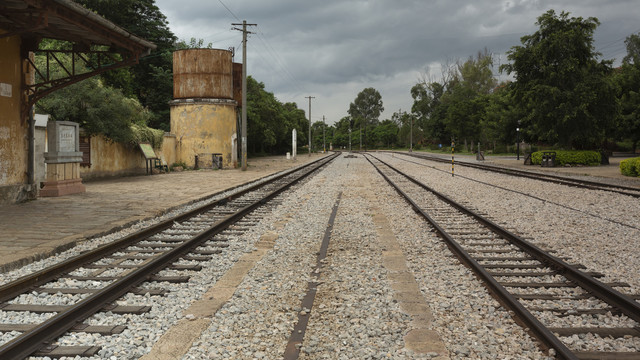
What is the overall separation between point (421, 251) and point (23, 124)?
34.4ft

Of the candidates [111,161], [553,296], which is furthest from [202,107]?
[553,296]

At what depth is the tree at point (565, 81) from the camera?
2712 cm

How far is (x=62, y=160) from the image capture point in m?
12.5

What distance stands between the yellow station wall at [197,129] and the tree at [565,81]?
787 inches

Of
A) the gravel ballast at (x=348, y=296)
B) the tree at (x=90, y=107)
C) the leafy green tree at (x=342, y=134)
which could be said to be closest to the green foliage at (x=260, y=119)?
the tree at (x=90, y=107)

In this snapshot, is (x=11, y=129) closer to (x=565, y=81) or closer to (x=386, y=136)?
(x=565, y=81)

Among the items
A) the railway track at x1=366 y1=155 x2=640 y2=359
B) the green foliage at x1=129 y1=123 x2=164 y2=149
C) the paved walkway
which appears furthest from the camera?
the green foliage at x1=129 y1=123 x2=164 y2=149

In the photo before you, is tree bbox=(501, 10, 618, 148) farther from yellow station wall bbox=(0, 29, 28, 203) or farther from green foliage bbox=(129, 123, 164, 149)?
yellow station wall bbox=(0, 29, 28, 203)

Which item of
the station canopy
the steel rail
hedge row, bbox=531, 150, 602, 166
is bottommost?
the steel rail

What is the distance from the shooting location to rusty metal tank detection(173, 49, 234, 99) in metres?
26.8

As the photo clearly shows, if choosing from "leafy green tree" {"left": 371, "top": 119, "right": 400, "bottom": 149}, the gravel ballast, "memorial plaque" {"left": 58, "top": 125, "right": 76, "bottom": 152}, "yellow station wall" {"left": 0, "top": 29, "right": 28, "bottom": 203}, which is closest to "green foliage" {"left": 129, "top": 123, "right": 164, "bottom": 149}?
"memorial plaque" {"left": 58, "top": 125, "right": 76, "bottom": 152}

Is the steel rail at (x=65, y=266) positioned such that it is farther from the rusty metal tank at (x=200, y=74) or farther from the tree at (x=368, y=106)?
the tree at (x=368, y=106)

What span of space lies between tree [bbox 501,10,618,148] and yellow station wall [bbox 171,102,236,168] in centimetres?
1998

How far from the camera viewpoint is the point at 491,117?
52.8m
